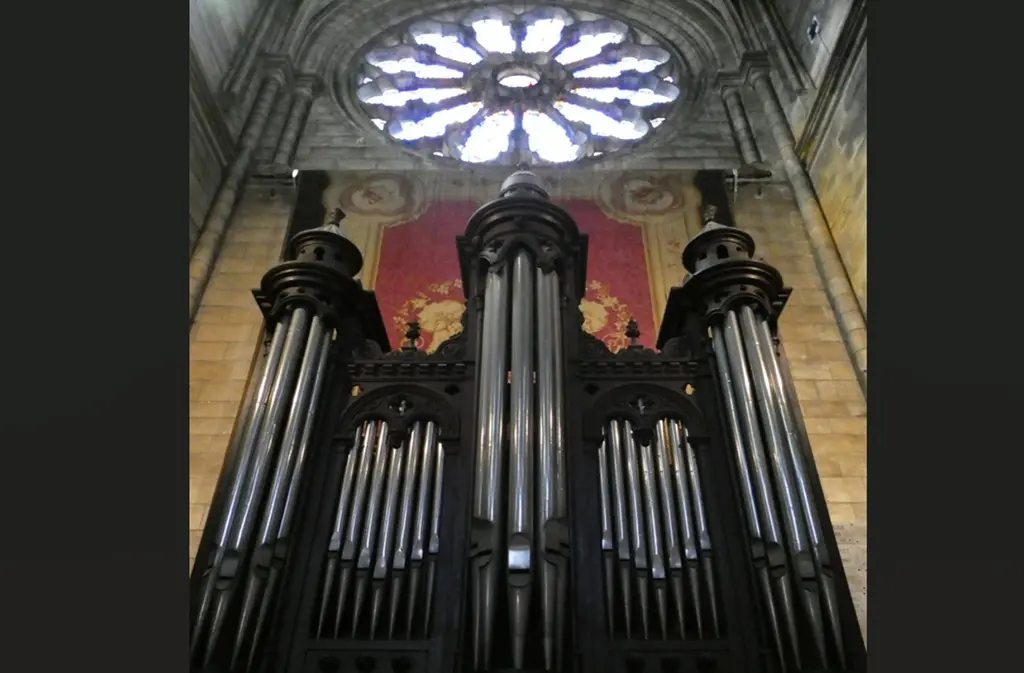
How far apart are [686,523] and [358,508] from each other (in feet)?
5.82

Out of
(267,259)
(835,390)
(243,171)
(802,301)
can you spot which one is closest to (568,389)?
(835,390)

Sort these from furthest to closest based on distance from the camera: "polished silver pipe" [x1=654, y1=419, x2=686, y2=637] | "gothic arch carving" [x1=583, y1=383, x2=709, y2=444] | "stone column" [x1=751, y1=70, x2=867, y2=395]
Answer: "stone column" [x1=751, y1=70, x2=867, y2=395] < "gothic arch carving" [x1=583, y1=383, x2=709, y2=444] < "polished silver pipe" [x1=654, y1=419, x2=686, y2=637]

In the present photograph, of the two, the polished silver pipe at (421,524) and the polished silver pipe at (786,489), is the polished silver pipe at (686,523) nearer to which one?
the polished silver pipe at (786,489)

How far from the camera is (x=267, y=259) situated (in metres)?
10.4

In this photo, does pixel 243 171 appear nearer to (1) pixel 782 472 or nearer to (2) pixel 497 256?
(2) pixel 497 256

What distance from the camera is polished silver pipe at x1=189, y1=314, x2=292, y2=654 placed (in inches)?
196

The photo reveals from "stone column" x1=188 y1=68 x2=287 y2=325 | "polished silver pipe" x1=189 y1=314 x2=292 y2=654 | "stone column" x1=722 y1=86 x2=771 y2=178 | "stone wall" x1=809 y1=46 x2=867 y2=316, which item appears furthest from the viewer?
"stone column" x1=722 y1=86 x2=771 y2=178

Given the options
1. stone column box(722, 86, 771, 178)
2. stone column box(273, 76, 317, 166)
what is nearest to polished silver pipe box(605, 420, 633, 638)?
stone column box(722, 86, 771, 178)

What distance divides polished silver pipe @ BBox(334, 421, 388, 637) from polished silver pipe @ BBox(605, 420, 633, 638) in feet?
4.40

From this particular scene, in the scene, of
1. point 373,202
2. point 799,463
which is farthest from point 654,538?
point 373,202

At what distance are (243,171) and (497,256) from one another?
5561 mm

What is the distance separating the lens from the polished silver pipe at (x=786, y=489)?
4867 millimetres

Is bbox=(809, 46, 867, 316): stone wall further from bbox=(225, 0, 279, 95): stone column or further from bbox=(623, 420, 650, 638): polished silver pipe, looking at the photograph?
bbox=(225, 0, 279, 95): stone column

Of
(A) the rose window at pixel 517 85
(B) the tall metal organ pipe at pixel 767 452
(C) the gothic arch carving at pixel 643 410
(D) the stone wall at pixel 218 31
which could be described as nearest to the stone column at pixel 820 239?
(A) the rose window at pixel 517 85
